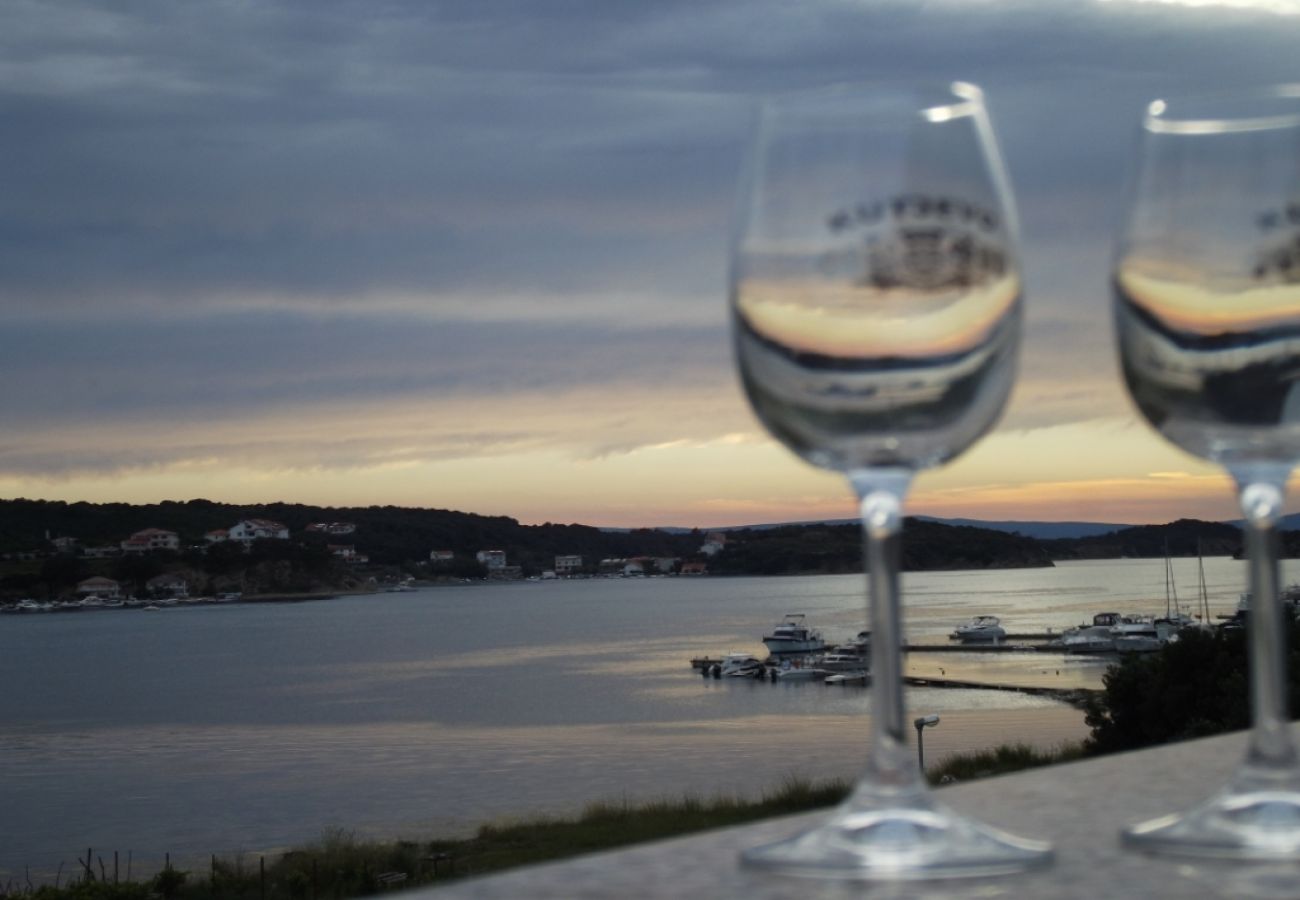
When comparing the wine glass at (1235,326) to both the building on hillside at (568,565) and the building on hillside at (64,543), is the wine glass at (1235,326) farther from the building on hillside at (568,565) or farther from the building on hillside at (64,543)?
the building on hillside at (568,565)

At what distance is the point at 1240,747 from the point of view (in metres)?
1.22

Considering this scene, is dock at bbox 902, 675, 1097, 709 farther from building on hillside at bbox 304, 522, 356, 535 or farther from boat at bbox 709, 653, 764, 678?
building on hillside at bbox 304, 522, 356, 535

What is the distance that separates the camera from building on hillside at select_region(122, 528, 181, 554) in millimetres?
125188

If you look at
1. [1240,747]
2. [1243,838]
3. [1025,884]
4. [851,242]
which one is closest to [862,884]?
[1025,884]

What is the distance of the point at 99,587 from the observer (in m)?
130

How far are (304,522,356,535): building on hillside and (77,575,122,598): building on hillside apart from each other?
51.9ft

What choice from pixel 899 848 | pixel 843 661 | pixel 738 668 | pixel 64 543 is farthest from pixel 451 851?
pixel 64 543

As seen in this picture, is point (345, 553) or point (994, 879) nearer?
point (994, 879)

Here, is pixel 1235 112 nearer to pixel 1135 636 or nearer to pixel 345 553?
pixel 1135 636

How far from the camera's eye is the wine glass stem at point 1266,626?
0.83m

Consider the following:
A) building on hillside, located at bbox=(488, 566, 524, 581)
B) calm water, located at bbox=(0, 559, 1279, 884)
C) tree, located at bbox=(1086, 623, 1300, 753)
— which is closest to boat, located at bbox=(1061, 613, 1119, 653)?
calm water, located at bbox=(0, 559, 1279, 884)

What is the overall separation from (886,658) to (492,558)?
15127 centimetres

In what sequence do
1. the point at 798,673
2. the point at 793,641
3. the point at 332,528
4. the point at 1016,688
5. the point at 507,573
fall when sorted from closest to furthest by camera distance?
the point at 1016,688
the point at 798,673
the point at 793,641
the point at 332,528
the point at 507,573

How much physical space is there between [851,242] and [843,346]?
57 mm
